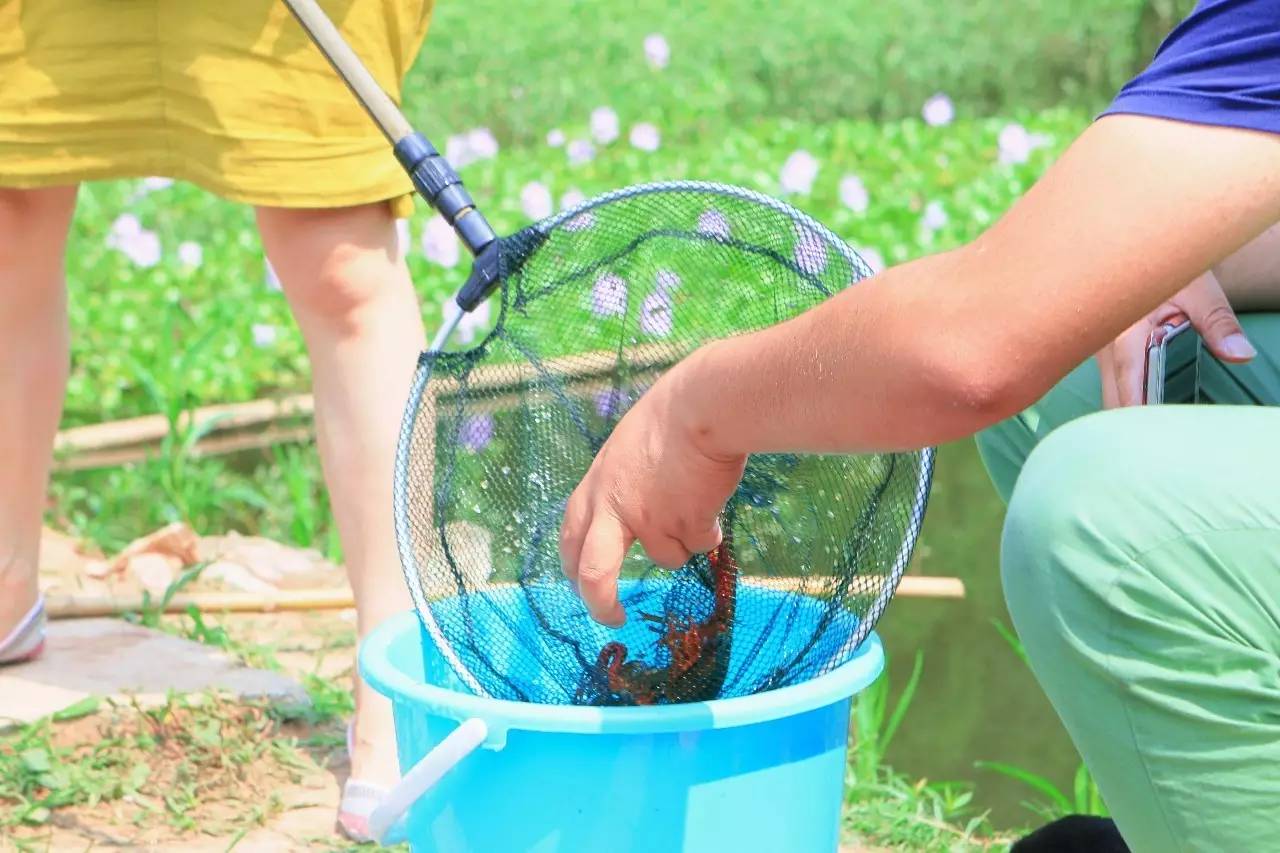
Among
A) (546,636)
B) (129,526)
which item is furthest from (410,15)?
(129,526)

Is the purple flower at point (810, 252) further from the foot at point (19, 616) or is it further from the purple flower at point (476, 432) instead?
the foot at point (19, 616)

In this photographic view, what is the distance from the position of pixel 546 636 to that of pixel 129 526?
177 cm

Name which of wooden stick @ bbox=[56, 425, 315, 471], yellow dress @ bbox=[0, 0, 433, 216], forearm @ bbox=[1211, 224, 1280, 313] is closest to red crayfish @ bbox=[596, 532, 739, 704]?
forearm @ bbox=[1211, 224, 1280, 313]

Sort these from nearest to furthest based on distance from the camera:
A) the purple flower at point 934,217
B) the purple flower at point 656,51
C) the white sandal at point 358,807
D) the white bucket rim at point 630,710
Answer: the white bucket rim at point 630,710 < the white sandal at point 358,807 < the purple flower at point 934,217 < the purple flower at point 656,51

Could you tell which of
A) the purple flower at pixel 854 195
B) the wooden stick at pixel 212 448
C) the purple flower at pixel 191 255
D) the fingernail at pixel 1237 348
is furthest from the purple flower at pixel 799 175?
the fingernail at pixel 1237 348

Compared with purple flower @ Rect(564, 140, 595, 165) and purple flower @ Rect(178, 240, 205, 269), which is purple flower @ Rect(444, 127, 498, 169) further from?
purple flower @ Rect(178, 240, 205, 269)

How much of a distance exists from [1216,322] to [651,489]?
2.42 ft

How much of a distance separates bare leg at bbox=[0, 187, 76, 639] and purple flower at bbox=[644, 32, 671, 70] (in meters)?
4.00

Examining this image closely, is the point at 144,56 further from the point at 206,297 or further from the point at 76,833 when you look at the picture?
the point at 206,297

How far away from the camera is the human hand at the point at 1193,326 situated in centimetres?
171

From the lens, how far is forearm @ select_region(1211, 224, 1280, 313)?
1.81m

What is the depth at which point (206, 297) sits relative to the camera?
14.0 feet

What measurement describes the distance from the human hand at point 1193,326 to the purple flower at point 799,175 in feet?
9.86

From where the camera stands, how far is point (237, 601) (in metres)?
2.78
